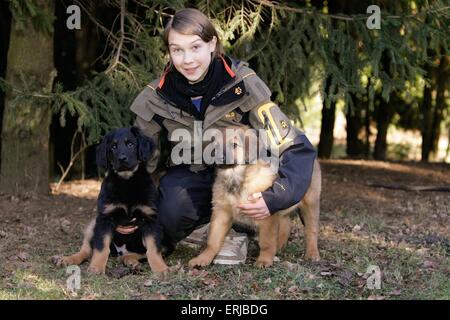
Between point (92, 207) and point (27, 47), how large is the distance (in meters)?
1.75

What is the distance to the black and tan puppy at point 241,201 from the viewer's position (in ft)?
14.6

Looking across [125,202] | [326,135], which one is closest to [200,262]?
[125,202]

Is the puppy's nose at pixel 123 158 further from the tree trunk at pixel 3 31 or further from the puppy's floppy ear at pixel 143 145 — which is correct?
the tree trunk at pixel 3 31

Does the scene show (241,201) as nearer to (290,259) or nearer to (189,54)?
(290,259)

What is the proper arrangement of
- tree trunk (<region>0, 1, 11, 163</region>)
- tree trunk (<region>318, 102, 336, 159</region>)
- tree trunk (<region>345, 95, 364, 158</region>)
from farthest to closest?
tree trunk (<region>345, 95, 364, 158</region>) → tree trunk (<region>318, 102, 336, 159</region>) → tree trunk (<region>0, 1, 11, 163</region>)

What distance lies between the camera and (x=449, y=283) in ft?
13.6

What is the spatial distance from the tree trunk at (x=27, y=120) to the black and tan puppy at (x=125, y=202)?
8.39 ft

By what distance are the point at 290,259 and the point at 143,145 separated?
133cm

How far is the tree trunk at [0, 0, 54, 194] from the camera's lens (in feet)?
22.6

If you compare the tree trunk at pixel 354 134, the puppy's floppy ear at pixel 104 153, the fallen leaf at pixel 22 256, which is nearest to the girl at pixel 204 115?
the puppy's floppy ear at pixel 104 153

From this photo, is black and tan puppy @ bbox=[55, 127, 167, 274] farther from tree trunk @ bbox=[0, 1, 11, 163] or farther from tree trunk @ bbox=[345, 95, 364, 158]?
tree trunk @ bbox=[345, 95, 364, 158]

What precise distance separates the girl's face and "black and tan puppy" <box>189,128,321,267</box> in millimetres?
507

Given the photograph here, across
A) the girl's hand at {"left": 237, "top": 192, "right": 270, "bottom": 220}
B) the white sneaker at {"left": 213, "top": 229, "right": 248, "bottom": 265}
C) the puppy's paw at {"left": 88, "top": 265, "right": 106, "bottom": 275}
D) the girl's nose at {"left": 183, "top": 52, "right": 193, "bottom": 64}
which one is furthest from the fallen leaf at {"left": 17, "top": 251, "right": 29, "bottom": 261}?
the girl's nose at {"left": 183, "top": 52, "right": 193, "bottom": 64}
